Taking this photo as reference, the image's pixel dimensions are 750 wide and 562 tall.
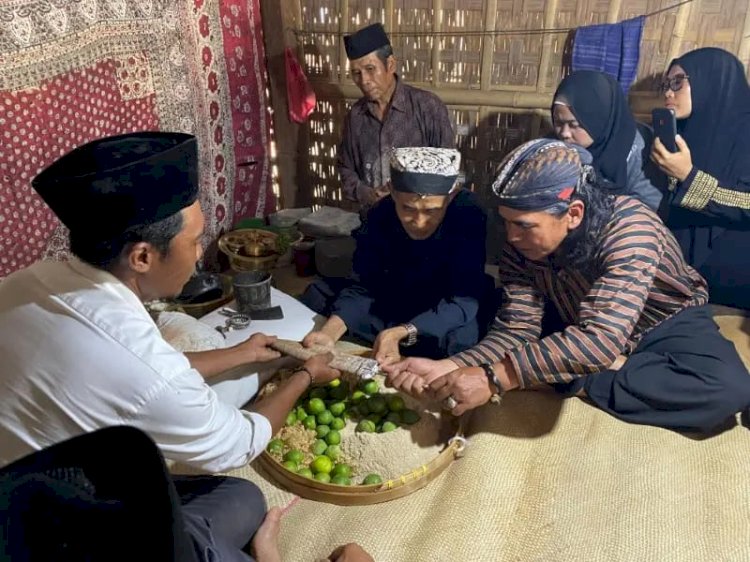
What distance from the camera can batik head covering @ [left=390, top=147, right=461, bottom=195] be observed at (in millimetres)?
2281

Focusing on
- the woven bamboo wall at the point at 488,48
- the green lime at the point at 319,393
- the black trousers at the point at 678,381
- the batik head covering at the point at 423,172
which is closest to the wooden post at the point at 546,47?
the woven bamboo wall at the point at 488,48

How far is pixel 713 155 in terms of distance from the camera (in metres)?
2.76

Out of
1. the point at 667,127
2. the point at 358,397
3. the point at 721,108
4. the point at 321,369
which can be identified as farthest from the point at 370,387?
the point at 721,108

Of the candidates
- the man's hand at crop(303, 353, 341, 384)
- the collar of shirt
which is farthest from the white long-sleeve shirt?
the collar of shirt

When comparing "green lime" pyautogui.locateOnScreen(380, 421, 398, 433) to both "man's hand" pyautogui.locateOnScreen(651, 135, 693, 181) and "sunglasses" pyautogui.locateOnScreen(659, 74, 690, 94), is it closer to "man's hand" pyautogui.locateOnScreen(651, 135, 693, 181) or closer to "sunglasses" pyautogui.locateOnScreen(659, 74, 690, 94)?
"man's hand" pyautogui.locateOnScreen(651, 135, 693, 181)

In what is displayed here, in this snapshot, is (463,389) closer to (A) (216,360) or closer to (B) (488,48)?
(A) (216,360)

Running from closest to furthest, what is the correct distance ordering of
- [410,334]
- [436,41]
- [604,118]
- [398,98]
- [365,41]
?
1. [410,334]
2. [604,118]
3. [365,41]
4. [398,98]
5. [436,41]

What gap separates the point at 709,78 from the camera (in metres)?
2.70

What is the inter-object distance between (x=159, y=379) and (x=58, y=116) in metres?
1.77

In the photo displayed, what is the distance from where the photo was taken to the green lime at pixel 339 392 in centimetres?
222

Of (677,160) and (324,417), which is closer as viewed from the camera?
(324,417)

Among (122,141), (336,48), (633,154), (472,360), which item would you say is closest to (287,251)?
Result: (336,48)

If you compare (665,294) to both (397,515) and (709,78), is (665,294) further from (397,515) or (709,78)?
(397,515)

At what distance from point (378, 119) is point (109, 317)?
2.62m
